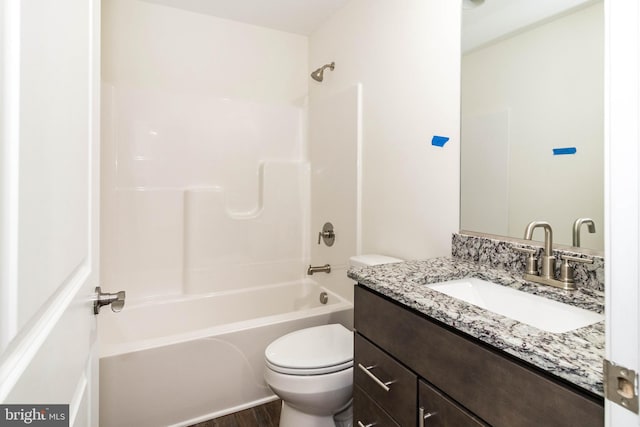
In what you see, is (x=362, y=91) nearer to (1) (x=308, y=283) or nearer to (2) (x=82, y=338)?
(1) (x=308, y=283)

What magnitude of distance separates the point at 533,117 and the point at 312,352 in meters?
1.32

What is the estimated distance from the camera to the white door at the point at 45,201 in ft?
1.09

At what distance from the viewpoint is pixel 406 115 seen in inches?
66.6

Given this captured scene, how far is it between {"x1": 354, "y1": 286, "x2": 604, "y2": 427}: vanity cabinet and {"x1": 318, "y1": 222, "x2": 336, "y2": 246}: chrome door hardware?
4.15 ft

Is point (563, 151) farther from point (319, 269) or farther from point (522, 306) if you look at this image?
point (319, 269)

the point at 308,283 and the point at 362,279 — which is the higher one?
the point at 362,279

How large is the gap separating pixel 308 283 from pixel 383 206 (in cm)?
111

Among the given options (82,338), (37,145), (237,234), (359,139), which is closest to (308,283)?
(237,234)

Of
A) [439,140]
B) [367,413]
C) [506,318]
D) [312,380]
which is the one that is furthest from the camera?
[439,140]

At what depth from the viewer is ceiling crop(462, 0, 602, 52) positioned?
1088 mm

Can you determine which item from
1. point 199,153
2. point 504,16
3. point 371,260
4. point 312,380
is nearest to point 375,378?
point 312,380

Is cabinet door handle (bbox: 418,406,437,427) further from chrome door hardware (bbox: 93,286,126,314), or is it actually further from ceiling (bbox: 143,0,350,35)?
ceiling (bbox: 143,0,350,35)

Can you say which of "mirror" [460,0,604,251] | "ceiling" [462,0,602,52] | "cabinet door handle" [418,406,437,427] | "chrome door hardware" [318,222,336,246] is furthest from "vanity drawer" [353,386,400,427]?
"ceiling" [462,0,602,52]

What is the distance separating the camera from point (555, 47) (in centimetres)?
108
